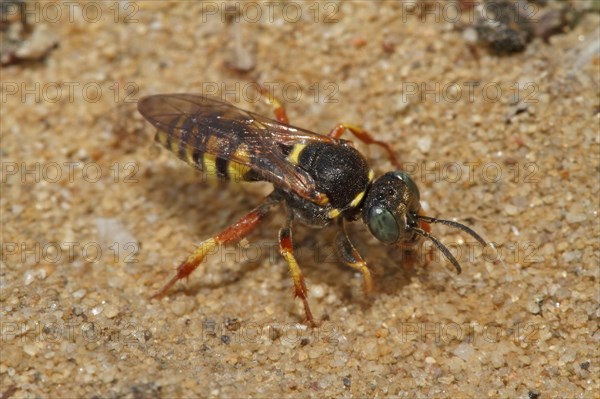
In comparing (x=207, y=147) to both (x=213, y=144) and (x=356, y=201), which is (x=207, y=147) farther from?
(x=356, y=201)

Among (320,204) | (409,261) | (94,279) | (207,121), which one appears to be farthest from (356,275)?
(94,279)

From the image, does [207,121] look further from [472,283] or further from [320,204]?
[472,283]

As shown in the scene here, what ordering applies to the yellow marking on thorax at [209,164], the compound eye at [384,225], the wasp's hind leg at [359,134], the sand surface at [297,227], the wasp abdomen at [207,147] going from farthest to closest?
the wasp's hind leg at [359,134], the yellow marking on thorax at [209,164], the wasp abdomen at [207,147], the compound eye at [384,225], the sand surface at [297,227]

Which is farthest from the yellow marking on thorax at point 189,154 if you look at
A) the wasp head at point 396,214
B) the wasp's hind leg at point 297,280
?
the wasp head at point 396,214

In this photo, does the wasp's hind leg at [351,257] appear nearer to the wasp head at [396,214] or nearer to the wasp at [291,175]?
the wasp at [291,175]

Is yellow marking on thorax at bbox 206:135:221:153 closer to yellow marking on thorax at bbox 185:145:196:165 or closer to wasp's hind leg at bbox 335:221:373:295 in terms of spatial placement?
yellow marking on thorax at bbox 185:145:196:165

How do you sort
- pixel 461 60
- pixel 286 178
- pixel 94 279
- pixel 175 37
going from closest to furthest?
pixel 286 178 → pixel 94 279 → pixel 461 60 → pixel 175 37

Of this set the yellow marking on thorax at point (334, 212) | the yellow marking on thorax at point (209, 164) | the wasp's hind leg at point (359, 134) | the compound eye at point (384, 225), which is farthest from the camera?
the wasp's hind leg at point (359, 134)
